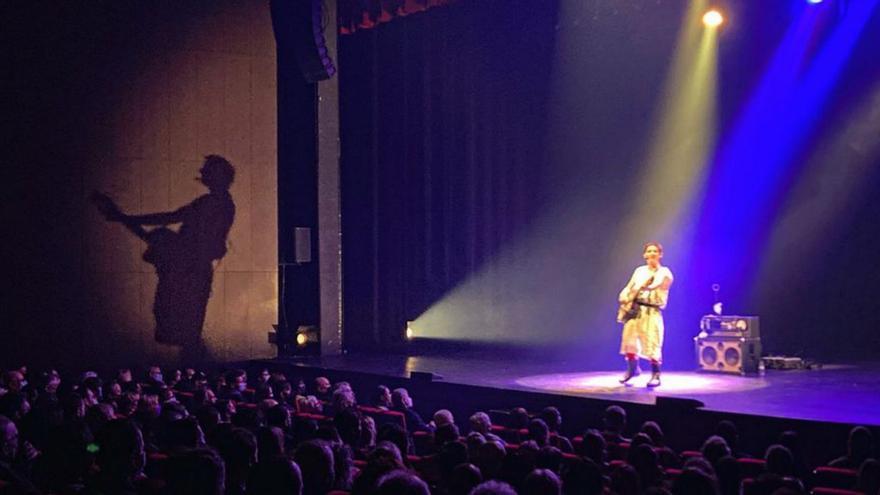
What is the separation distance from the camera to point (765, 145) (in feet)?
46.8

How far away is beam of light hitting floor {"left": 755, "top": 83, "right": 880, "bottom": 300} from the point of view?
536 inches

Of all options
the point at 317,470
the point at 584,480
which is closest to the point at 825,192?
the point at 584,480

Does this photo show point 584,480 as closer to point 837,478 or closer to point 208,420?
point 837,478

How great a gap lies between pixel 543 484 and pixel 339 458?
124cm

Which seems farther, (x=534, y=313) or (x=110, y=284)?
(x=534, y=313)

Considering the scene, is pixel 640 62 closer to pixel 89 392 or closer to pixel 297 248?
pixel 297 248

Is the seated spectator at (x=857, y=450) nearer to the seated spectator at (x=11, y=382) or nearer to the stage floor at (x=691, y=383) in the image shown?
the stage floor at (x=691, y=383)

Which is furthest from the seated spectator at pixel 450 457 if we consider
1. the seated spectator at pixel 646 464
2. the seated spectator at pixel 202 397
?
the seated spectator at pixel 202 397

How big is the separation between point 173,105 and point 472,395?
6.48 m

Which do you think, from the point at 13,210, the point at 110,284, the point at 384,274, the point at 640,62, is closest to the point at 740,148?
the point at 640,62

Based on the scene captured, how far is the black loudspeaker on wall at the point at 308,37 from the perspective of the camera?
13203mm

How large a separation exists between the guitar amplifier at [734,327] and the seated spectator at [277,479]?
9677mm

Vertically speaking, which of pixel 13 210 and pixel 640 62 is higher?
pixel 640 62

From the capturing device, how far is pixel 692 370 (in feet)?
42.5
